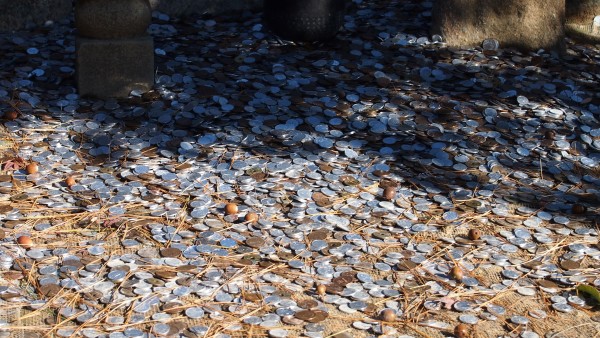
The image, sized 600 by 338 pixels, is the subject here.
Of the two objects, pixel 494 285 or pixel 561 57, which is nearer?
pixel 494 285

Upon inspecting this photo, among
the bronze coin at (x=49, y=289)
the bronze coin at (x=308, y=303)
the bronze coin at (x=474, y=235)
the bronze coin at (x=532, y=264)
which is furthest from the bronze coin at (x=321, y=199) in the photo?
the bronze coin at (x=49, y=289)

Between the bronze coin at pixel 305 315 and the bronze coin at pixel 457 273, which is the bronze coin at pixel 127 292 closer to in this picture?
the bronze coin at pixel 305 315

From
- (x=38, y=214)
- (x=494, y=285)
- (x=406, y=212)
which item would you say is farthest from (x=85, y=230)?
(x=494, y=285)

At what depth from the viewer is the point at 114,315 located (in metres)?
3.39

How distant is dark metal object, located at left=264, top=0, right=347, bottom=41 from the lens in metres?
5.91

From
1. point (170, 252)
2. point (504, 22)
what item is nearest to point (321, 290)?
point (170, 252)

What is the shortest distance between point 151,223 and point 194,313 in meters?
0.74

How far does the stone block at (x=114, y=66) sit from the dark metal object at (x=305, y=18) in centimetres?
102

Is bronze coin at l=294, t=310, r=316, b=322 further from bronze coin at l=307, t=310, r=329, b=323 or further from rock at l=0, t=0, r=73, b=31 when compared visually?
rock at l=0, t=0, r=73, b=31

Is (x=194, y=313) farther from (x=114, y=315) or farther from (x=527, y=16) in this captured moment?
(x=527, y=16)

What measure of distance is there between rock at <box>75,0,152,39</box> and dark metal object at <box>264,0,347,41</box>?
39.7 inches

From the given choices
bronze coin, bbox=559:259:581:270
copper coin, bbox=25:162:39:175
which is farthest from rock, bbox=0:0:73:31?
bronze coin, bbox=559:259:581:270

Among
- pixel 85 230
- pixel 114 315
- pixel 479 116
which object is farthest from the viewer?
pixel 479 116

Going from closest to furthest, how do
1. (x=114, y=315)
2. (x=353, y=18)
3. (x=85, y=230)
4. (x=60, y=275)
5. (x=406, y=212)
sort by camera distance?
Result: (x=114, y=315) < (x=60, y=275) < (x=85, y=230) < (x=406, y=212) < (x=353, y=18)
